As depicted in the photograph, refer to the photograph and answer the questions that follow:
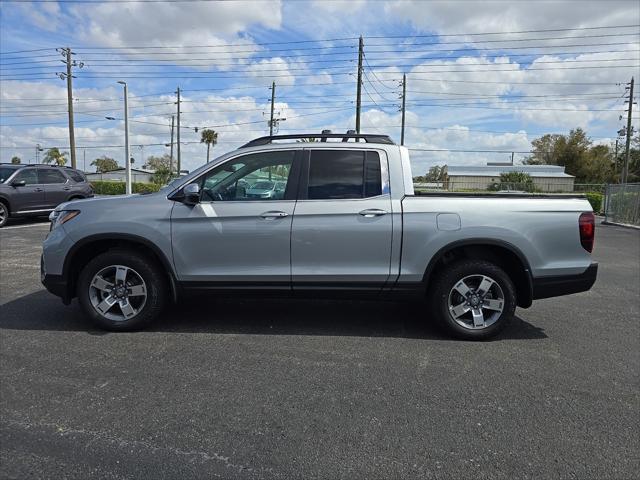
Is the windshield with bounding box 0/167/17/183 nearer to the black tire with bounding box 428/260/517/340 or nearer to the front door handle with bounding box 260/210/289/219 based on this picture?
the front door handle with bounding box 260/210/289/219

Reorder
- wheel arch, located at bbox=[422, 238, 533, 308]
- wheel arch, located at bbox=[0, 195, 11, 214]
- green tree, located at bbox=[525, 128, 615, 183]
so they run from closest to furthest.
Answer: wheel arch, located at bbox=[422, 238, 533, 308], wheel arch, located at bbox=[0, 195, 11, 214], green tree, located at bbox=[525, 128, 615, 183]

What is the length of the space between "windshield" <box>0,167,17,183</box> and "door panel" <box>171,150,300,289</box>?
1226 centimetres

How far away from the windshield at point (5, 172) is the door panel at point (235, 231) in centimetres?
1226

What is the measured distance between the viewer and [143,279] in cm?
473

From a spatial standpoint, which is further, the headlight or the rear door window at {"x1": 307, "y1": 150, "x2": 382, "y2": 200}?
the headlight

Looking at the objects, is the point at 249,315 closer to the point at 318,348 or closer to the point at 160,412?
the point at 318,348

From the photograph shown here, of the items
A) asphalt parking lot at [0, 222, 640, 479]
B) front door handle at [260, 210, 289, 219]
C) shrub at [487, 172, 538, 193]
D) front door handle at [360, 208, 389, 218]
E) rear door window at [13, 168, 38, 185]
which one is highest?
shrub at [487, 172, 538, 193]

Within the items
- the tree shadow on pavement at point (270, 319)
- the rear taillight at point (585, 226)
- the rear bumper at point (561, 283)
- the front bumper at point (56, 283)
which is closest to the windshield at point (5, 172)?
the tree shadow on pavement at point (270, 319)

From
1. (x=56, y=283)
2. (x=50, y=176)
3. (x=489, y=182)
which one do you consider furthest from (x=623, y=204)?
(x=489, y=182)

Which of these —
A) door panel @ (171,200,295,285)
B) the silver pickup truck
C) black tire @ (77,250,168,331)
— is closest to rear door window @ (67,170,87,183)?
the silver pickup truck

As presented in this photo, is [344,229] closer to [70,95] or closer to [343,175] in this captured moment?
[343,175]

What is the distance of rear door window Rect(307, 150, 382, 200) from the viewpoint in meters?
4.67

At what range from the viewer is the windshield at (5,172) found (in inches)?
550

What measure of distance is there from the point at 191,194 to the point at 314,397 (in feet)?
7.54
